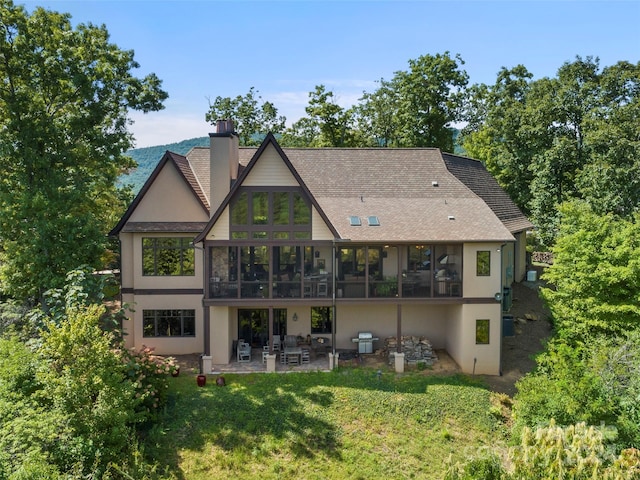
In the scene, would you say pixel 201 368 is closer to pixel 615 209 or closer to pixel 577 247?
pixel 577 247

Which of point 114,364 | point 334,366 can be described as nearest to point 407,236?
point 334,366

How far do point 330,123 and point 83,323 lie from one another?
32.6 meters

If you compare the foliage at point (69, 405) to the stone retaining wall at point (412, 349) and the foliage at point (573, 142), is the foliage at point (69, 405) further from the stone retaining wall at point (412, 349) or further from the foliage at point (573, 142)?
the foliage at point (573, 142)

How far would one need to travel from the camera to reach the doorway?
22719 millimetres

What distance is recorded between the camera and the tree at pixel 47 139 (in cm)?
2005

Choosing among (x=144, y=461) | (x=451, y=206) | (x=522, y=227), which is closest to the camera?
(x=144, y=461)

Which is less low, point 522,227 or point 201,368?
point 522,227

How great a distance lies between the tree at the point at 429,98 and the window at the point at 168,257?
25.9 meters

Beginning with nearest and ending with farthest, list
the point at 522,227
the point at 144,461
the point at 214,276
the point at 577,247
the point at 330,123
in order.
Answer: the point at 144,461 → the point at 577,247 → the point at 214,276 → the point at 522,227 → the point at 330,123

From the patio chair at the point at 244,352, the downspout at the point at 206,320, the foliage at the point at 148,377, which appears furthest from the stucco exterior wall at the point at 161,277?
the foliage at the point at 148,377

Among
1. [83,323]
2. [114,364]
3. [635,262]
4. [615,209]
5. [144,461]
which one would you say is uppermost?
[615,209]

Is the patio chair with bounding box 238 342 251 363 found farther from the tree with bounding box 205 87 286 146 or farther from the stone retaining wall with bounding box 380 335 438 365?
the tree with bounding box 205 87 286 146

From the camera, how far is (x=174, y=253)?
72.4 feet

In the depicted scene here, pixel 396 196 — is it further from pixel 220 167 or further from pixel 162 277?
pixel 162 277
